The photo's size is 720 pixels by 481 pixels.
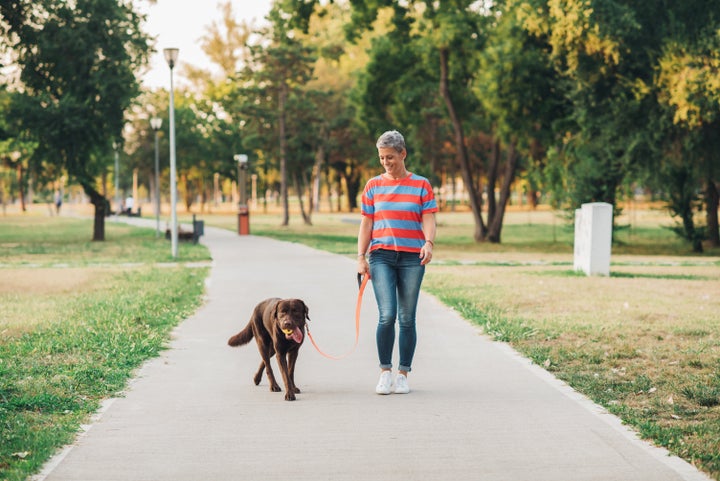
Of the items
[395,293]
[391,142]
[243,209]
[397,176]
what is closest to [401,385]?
[395,293]

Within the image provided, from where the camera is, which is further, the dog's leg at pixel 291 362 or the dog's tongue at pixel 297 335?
the dog's leg at pixel 291 362

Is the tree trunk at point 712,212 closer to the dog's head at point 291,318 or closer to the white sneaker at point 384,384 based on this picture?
the white sneaker at point 384,384

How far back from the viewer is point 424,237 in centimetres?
699

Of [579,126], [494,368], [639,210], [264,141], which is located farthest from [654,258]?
[639,210]

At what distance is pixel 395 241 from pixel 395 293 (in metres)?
0.43

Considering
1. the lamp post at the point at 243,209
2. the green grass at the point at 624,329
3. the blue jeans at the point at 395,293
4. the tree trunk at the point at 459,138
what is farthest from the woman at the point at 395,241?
the lamp post at the point at 243,209

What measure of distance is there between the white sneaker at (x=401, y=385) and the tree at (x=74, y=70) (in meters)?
25.3

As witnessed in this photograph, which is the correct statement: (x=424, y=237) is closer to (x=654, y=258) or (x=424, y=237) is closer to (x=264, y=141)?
(x=654, y=258)

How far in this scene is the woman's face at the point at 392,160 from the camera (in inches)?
267

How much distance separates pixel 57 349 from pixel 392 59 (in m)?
26.5

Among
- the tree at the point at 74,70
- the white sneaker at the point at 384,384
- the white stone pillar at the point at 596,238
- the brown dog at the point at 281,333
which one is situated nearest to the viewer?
the brown dog at the point at 281,333

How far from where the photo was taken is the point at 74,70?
102ft

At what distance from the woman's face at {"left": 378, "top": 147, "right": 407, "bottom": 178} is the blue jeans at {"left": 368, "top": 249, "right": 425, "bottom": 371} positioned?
1.92 feet

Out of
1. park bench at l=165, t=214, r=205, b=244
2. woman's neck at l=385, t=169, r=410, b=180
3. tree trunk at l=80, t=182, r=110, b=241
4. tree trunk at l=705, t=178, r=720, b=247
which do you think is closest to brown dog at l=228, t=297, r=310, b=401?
woman's neck at l=385, t=169, r=410, b=180
